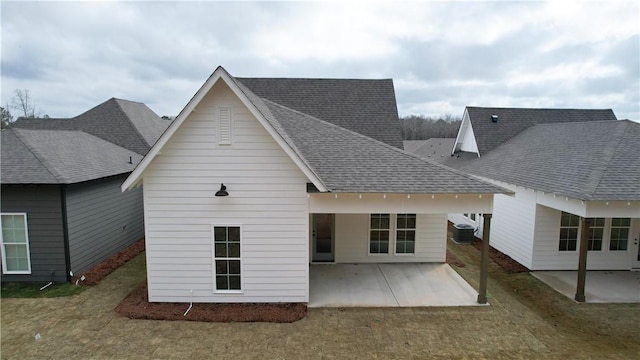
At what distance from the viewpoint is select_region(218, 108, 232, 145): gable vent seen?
781 centimetres

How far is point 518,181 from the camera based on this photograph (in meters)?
12.2

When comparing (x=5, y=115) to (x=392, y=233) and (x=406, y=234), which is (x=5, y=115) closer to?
(x=392, y=233)

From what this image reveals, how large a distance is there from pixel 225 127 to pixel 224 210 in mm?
1946

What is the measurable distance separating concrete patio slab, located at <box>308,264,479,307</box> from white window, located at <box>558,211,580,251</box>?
12.8 ft

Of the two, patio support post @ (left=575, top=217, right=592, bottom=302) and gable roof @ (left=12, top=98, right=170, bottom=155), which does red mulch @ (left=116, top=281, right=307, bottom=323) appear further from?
gable roof @ (left=12, top=98, right=170, bottom=155)

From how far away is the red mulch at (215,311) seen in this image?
7.69 meters

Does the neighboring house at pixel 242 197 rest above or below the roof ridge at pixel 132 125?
below

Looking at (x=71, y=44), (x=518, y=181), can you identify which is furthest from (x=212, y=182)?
(x=71, y=44)

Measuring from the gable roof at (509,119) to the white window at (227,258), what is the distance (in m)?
14.5

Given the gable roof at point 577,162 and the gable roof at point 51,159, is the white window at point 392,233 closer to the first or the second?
the gable roof at point 577,162

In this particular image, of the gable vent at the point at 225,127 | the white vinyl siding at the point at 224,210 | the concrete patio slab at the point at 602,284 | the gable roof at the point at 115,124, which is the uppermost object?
the gable roof at the point at 115,124

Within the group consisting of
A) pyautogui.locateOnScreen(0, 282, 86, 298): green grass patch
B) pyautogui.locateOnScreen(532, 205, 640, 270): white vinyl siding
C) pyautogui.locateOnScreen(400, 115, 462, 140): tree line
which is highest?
pyautogui.locateOnScreen(400, 115, 462, 140): tree line

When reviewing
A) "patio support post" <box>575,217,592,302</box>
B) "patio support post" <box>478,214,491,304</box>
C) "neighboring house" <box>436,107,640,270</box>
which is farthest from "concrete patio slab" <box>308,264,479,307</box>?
"neighboring house" <box>436,107,640,270</box>

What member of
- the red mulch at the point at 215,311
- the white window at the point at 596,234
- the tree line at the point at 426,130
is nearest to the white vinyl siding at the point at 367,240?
the red mulch at the point at 215,311
